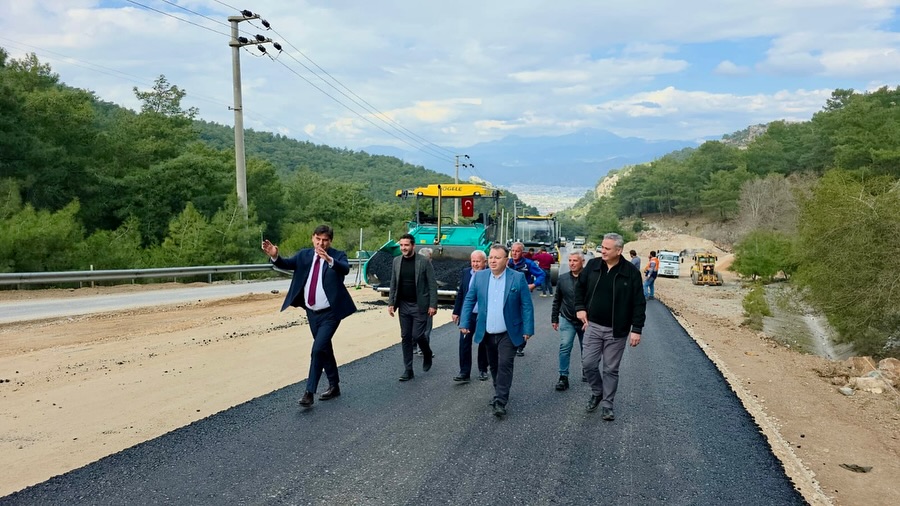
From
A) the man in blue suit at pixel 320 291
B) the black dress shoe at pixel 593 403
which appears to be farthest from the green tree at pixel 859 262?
the man in blue suit at pixel 320 291

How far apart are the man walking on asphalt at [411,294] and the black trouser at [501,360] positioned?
1.51m

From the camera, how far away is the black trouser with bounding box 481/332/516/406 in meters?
7.05

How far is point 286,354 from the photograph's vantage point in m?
10.6

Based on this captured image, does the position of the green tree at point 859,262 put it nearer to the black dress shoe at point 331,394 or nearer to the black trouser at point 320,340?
the black dress shoe at point 331,394

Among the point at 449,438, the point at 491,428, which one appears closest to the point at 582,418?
the point at 491,428

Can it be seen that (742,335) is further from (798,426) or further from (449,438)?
(449,438)

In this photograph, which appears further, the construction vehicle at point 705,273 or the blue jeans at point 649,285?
the construction vehicle at point 705,273

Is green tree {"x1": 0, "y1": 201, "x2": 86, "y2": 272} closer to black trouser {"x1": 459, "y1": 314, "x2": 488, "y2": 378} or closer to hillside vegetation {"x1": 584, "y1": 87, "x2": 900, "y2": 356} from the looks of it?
black trouser {"x1": 459, "y1": 314, "x2": 488, "y2": 378}

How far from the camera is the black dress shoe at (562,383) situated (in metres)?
8.26

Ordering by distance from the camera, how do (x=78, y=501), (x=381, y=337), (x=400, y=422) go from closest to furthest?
(x=78, y=501) < (x=400, y=422) < (x=381, y=337)

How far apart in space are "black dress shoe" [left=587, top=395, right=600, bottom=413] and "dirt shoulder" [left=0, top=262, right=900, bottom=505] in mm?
1641

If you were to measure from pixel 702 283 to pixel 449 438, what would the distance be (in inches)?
1566

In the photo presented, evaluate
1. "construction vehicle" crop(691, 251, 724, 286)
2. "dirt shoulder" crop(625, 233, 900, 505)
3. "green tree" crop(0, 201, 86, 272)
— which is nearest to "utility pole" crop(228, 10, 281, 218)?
"green tree" crop(0, 201, 86, 272)

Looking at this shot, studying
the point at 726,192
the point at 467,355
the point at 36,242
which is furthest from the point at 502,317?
the point at 726,192
